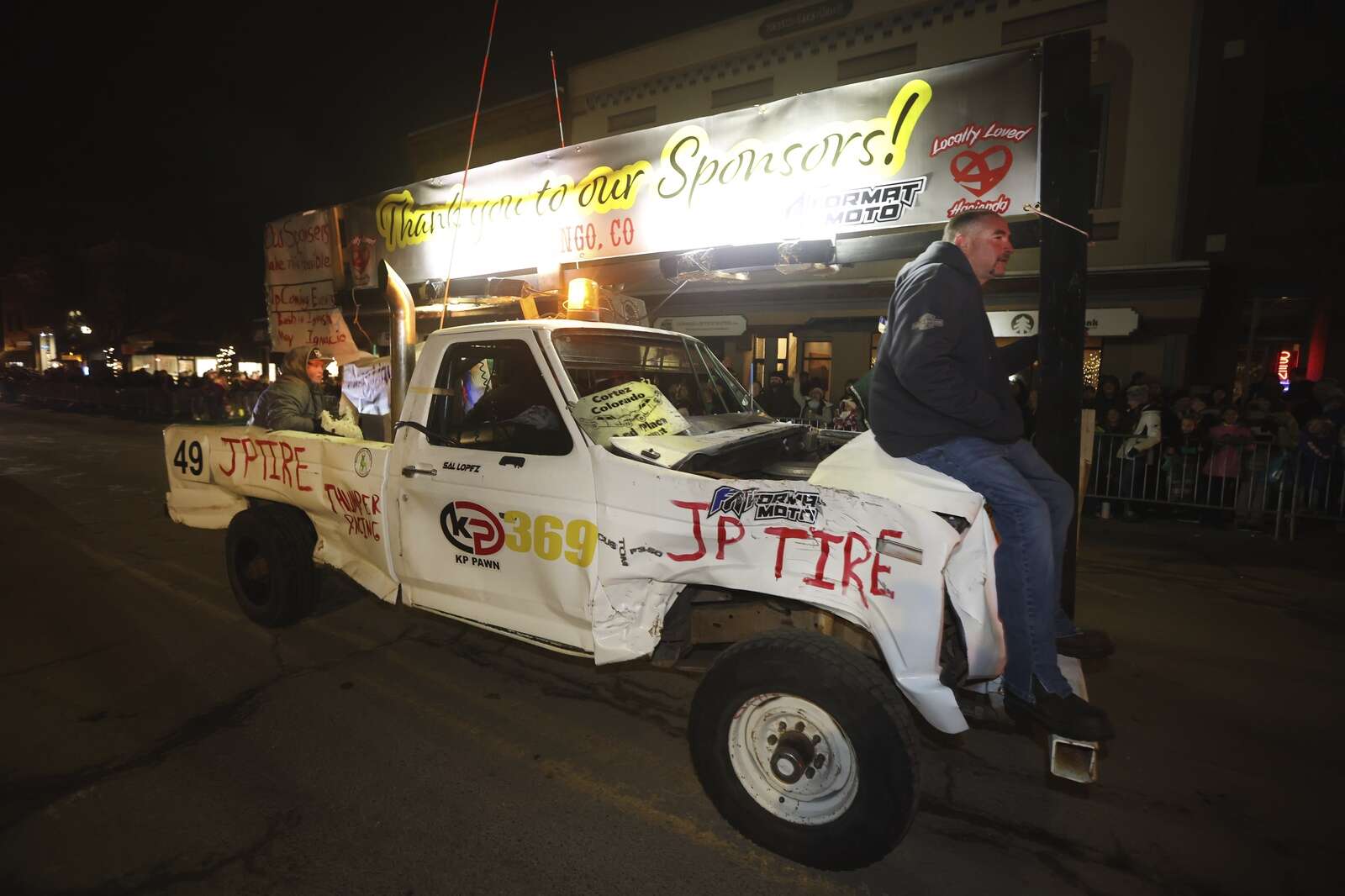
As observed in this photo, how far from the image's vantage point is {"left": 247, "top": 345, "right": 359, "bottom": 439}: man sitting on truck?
4.96 m

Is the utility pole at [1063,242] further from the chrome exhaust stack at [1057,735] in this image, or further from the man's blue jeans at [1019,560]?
the chrome exhaust stack at [1057,735]

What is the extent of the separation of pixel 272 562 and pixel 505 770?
2486 mm

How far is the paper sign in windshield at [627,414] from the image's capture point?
3.15 m

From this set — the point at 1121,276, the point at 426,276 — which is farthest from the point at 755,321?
the point at 426,276

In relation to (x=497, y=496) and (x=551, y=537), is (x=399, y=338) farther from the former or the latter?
(x=551, y=537)

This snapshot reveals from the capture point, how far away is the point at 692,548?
8.84 feet

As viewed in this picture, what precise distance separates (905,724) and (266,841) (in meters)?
2.53

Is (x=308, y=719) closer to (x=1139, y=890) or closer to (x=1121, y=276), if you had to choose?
(x=1139, y=890)

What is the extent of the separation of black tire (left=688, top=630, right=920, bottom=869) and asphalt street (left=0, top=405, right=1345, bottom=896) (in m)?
0.19

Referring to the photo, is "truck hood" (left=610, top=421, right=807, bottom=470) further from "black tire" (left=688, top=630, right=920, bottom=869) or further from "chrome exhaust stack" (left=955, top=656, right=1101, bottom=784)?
"chrome exhaust stack" (left=955, top=656, right=1101, bottom=784)

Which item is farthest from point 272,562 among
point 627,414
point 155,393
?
point 155,393

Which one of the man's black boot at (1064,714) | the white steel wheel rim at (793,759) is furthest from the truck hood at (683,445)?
the man's black boot at (1064,714)

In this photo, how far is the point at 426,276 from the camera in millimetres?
6500

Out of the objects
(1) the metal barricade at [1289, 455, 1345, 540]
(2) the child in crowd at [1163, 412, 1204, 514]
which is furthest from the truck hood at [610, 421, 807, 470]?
(1) the metal barricade at [1289, 455, 1345, 540]
